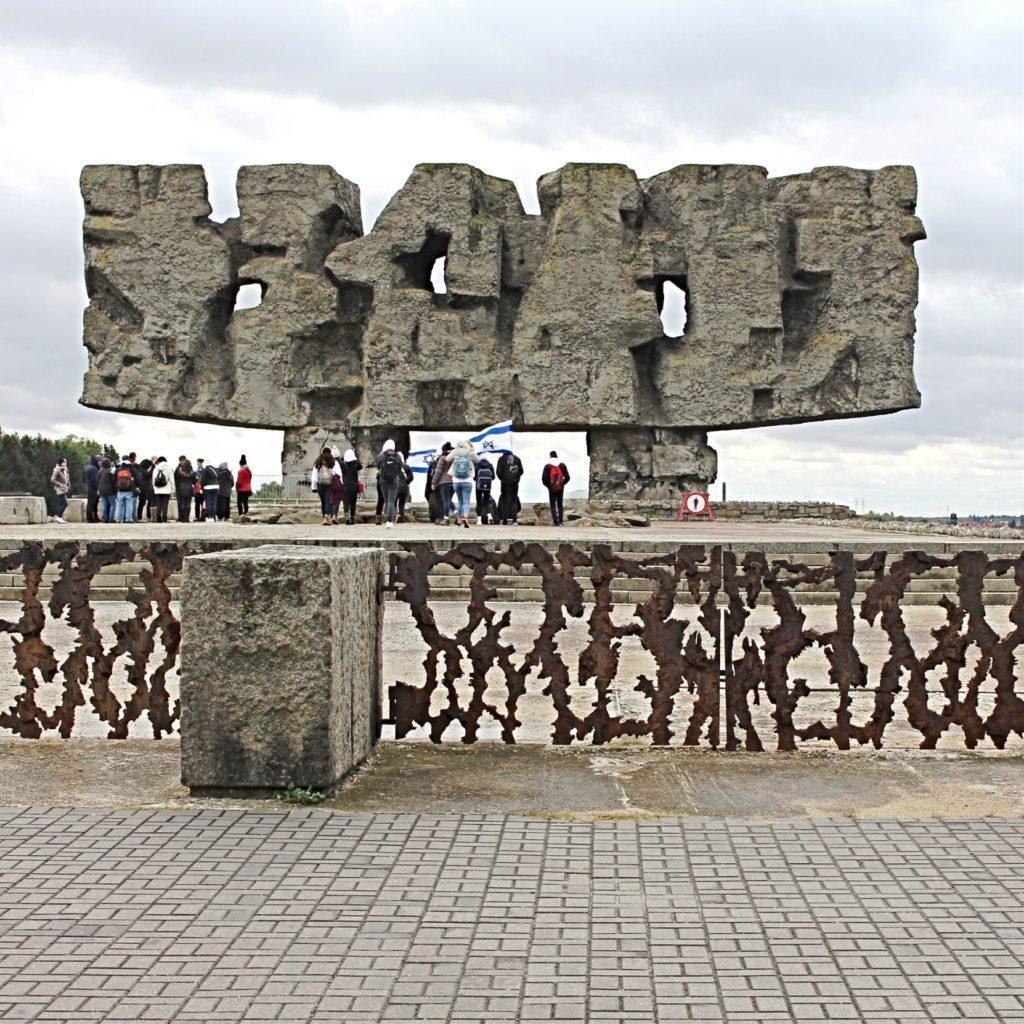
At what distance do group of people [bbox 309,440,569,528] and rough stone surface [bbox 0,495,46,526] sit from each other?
5.74 metres

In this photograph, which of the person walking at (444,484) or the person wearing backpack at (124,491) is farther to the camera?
the person wearing backpack at (124,491)

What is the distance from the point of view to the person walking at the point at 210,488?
24656mm

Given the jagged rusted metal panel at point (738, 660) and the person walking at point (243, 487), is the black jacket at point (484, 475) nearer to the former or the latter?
the person walking at point (243, 487)

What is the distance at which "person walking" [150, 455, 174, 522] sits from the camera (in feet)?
79.3

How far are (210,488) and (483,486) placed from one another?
5.69 meters

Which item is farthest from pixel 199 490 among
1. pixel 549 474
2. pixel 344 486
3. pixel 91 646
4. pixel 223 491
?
pixel 91 646

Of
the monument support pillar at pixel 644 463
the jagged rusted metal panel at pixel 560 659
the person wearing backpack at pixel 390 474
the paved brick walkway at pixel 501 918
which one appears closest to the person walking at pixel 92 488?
the person wearing backpack at pixel 390 474

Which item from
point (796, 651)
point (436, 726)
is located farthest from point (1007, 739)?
point (436, 726)

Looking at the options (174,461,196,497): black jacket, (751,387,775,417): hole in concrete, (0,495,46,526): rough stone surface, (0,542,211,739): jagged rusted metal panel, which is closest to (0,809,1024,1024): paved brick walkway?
(0,542,211,739): jagged rusted metal panel

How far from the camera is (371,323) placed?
27469 millimetres

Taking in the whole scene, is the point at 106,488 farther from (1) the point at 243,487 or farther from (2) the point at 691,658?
(2) the point at 691,658

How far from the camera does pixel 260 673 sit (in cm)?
499

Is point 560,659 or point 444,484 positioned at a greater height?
point 444,484

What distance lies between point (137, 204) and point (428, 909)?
26761 millimetres
